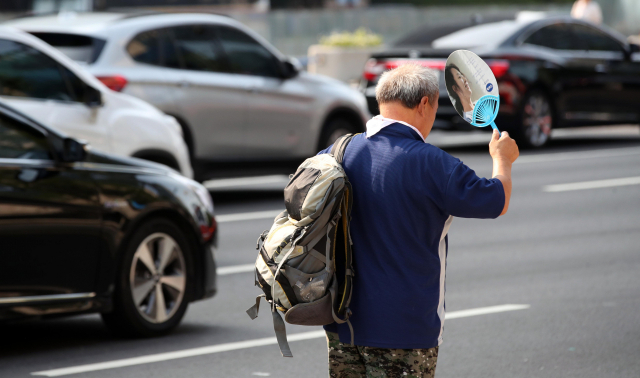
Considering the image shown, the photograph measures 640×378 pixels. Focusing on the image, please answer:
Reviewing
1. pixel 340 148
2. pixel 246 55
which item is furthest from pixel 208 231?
pixel 246 55

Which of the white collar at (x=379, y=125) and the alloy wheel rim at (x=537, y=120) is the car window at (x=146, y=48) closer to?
the alloy wheel rim at (x=537, y=120)

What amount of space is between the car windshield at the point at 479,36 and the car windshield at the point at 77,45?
6903 millimetres

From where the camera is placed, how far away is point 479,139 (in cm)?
1777

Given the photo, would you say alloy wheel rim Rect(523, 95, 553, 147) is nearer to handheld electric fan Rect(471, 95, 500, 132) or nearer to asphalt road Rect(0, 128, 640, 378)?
asphalt road Rect(0, 128, 640, 378)

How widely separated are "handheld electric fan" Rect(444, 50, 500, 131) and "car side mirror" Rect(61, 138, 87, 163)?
2863 millimetres

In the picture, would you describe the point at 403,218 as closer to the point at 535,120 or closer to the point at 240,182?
the point at 240,182

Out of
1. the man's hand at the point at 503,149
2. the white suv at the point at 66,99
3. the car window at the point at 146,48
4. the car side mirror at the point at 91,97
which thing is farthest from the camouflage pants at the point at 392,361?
the car window at the point at 146,48

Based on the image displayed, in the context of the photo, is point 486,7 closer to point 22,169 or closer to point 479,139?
point 479,139

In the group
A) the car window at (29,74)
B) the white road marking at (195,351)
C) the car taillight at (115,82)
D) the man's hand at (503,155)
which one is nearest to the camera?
the man's hand at (503,155)

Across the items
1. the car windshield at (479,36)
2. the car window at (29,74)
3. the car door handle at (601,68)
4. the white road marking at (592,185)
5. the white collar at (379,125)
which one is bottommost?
the white road marking at (592,185)

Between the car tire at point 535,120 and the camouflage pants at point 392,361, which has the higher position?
the camouflage pants at point 392,361

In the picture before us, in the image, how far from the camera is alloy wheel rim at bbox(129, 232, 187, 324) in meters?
6.11

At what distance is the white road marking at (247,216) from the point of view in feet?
34.2

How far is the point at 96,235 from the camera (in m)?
5.81
